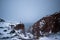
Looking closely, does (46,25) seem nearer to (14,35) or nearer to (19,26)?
(19,26)

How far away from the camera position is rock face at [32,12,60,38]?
187cm

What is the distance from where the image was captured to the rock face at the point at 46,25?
73.7 inches

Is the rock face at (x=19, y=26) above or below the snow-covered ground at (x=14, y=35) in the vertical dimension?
above

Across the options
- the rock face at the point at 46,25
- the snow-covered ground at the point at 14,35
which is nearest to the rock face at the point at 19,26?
the snow-covered ground at the point at 14,35

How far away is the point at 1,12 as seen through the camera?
193 centimetres

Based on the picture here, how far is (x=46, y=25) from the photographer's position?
1.88 metres

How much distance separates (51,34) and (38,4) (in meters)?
0.57

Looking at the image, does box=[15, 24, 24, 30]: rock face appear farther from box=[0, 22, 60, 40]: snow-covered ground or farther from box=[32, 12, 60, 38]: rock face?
box=[32, 12, 60, 38]: rock face

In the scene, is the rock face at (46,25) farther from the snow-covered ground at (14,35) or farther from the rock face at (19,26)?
the rock face at (19,26)

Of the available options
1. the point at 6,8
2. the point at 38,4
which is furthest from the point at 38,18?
the point at 6,8

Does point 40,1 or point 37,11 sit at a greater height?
point 40,1

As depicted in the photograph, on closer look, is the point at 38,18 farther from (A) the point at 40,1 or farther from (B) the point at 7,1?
(B) the point at 7,1

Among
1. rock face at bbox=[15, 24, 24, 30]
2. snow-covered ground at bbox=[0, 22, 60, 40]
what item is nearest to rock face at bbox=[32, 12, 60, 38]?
snow-covered ground at bbox=[0, 22, 60, 40]

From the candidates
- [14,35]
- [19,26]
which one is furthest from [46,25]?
[14,35]
